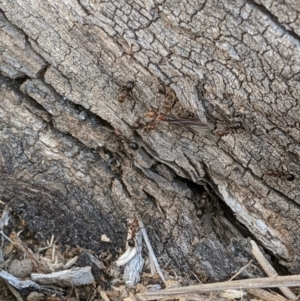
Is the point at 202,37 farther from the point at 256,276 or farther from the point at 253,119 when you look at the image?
the point at 256,276

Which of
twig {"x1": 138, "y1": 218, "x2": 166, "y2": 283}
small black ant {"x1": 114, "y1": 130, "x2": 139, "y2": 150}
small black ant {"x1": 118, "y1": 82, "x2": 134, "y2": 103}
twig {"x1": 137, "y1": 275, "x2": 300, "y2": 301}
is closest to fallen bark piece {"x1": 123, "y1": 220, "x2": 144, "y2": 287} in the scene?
twig {"x1": 138, "y1": 218, "x2": 166, "y2": 283}

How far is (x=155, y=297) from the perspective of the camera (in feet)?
6.46

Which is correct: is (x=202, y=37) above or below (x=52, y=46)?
above

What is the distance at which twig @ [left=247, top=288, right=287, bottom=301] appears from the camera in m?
1.94

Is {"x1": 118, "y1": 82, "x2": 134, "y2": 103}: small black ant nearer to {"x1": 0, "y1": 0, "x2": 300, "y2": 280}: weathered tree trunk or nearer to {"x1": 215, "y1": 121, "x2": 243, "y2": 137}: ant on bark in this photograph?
{"x1": 0, "y1": 0, "x2": 300, "y2": 280}: weathered tree trunk

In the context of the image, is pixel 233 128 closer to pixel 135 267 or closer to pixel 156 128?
pixel 156 128

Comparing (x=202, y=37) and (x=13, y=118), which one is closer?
(x=202, y=37)

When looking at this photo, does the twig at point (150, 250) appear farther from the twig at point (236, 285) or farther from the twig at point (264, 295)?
the twig at point (264, 295)

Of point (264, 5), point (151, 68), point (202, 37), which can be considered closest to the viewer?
point (264, 5)

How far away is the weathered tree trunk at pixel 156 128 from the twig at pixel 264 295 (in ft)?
0.38

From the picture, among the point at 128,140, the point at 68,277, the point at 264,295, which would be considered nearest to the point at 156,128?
the point at 128,140

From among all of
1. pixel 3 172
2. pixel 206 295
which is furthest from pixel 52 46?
pixel 206 295

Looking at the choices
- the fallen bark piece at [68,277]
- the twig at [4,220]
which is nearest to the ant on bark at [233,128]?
the fallen bark piece at [68,277]

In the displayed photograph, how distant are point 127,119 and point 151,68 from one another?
25 centimetres
